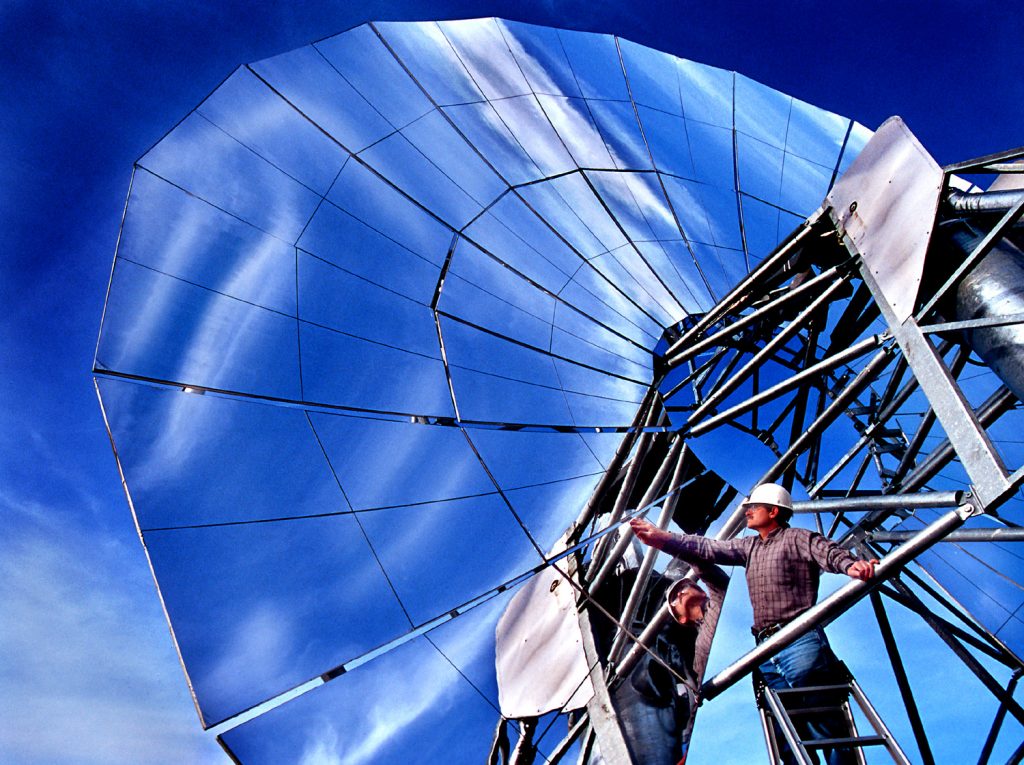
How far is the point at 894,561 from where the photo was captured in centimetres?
534

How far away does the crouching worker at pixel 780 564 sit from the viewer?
6.40m

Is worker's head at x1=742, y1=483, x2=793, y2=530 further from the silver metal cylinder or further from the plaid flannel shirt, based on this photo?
the silver metal cylinder

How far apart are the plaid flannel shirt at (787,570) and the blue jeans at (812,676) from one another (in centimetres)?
77

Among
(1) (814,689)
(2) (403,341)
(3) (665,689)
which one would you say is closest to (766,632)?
(1) (814,689)

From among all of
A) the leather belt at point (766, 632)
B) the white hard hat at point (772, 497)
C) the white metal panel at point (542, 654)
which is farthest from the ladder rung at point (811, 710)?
the white metal panel at point (542, 654)

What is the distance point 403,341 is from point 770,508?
4561mm

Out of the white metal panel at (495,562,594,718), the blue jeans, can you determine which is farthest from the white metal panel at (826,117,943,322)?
the white metal panel at (495,562,594,718)

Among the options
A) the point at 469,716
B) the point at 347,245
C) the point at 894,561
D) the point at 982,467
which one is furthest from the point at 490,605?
the point at 982,467

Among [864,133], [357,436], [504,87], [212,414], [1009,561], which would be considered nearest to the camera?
[212,414]

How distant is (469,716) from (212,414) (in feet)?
14.5

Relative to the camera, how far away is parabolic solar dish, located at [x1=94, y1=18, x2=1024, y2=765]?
310 inches

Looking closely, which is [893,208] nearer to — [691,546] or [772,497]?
[772,497]

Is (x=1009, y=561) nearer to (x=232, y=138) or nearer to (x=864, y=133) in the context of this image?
(x=864, y=133)

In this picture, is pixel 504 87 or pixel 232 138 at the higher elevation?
pixel 504 87
